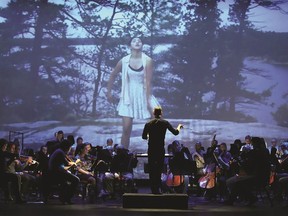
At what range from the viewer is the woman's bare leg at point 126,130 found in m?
15.0

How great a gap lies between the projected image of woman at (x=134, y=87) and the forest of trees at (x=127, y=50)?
0.19 meters

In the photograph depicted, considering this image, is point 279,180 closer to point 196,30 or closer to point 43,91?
point 196,30

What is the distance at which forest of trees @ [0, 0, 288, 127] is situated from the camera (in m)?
15.2

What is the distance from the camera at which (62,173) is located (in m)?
9.66

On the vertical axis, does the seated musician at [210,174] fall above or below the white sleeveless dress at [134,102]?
below

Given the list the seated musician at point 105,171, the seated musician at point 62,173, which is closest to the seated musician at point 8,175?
the seated musician at point 62,173

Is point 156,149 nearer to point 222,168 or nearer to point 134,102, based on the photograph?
point 222,168

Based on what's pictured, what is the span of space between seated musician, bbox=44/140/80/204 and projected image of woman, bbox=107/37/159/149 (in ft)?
17.4

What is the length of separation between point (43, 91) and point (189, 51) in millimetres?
4229

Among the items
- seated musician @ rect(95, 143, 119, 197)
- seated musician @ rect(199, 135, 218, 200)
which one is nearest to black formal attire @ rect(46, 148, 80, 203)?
seated musician @ rect(95, 143, 119, 197)

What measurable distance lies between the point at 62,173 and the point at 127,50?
6.30 metres

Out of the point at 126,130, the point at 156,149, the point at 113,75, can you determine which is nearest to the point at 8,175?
the point at 156,149

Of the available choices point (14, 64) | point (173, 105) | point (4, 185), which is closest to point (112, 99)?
point (173, 105)

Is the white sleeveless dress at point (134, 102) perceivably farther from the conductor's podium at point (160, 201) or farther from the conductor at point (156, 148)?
the conductor's podium at point (160, 201)
